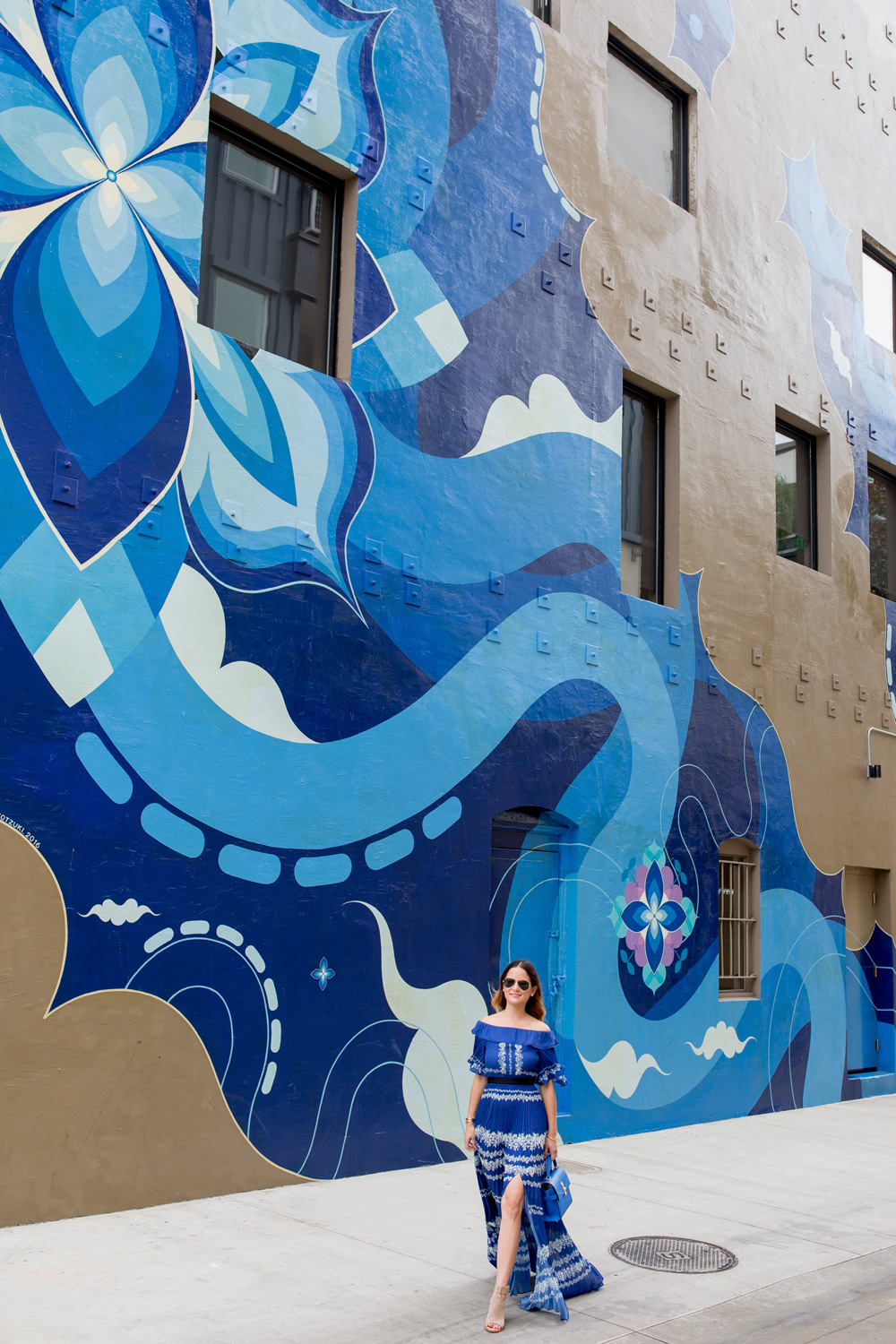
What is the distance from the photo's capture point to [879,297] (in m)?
15.7

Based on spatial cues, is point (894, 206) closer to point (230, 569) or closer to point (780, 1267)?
point (230, 569)

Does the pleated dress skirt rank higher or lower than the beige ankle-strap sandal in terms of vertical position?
higher

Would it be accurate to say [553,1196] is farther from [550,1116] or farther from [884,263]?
[884,263]

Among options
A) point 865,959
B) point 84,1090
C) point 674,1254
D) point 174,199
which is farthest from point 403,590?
point 865,959

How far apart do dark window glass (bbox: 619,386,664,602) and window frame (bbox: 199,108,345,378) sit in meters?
3.44

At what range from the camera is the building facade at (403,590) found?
679cm

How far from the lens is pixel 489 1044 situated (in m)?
5.65

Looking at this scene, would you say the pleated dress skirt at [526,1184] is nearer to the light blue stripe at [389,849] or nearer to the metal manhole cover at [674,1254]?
the metal manhole cover at [674,1254]

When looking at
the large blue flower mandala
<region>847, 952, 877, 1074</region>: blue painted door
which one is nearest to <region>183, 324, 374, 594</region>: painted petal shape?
the large blue flower mandala

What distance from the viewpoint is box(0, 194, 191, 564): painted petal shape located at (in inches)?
264

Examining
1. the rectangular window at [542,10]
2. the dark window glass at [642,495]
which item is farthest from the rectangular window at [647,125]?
the dark window glass at [642,495]

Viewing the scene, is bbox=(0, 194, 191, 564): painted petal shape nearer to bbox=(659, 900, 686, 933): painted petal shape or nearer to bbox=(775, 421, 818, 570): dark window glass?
bbox=(659, 900, 686, 933): painted petal shape

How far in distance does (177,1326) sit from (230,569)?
433cm

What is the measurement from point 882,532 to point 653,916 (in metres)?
7.37
